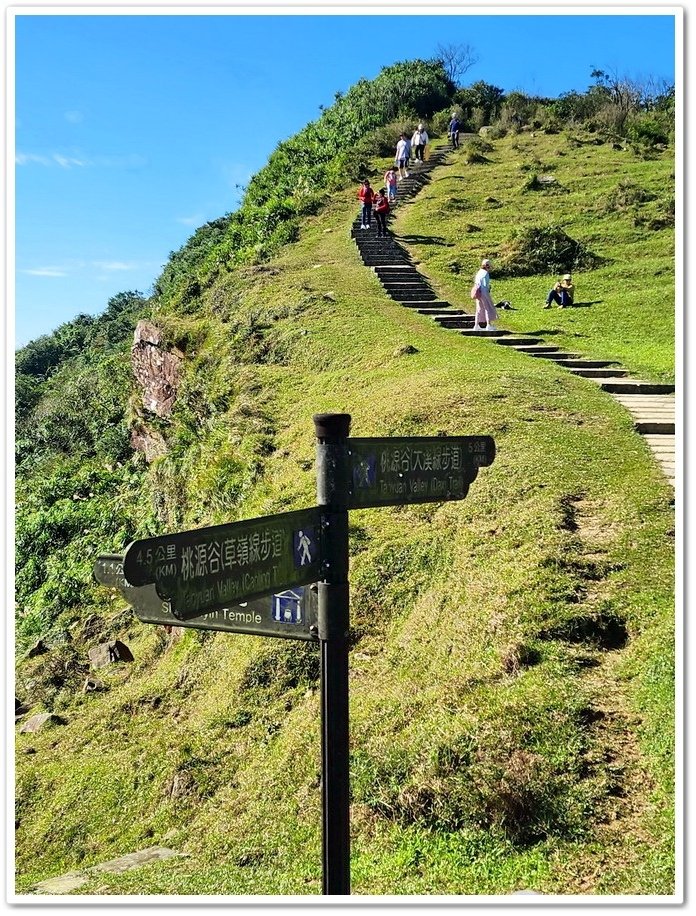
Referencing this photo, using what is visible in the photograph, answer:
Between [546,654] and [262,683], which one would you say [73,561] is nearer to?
[262,683]

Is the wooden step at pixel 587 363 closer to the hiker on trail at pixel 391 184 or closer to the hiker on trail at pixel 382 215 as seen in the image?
the hiker on trail at pixel 382 215

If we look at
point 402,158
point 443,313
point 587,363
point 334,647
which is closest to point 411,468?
point 334,647

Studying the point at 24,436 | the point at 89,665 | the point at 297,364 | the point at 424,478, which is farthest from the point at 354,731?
the point at 24,436

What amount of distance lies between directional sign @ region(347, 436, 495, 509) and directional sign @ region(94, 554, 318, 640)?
1.33 feet

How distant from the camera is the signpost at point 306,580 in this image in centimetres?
253

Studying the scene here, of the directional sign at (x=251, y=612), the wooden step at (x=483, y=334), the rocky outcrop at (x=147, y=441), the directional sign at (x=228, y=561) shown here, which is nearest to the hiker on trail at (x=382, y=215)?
the wooden step at (x=483, y=334)

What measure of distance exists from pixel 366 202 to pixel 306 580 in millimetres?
22374

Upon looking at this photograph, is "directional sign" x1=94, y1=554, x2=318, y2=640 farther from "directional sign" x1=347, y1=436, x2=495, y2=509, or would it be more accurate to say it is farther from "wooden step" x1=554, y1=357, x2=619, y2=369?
"wooden step" x1=554, y1=357, x2=619, y2=369

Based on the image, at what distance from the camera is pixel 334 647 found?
Answer: 277 centimetres

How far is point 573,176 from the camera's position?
29.3 metres

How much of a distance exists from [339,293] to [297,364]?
14.0ft

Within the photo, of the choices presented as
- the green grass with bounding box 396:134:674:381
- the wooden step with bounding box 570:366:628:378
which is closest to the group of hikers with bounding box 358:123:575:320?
the green grass with bounding box 396:134:674:381

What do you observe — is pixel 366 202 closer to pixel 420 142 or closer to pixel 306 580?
pixel 420 142

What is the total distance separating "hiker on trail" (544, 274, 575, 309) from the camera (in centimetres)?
1817
